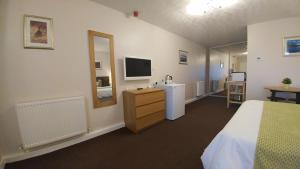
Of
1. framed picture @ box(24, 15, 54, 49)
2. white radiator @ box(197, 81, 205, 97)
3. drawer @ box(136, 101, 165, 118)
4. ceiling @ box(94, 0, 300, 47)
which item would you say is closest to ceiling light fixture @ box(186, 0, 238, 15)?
ceiling @ box(94, 0, 300, 47)

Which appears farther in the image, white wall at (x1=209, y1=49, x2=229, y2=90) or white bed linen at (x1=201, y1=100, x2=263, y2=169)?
A: white wall at (x1=209, y1=49, x2=229, y2=90)

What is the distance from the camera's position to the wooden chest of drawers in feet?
8.25

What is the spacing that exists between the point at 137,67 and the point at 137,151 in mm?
1682

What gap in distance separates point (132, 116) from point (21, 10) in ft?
7.26

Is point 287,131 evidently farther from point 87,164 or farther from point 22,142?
point 22,142

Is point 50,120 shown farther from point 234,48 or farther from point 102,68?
point 234,48

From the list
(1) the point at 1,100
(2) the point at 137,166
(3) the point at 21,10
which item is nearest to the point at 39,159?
(1) the point at 1,100

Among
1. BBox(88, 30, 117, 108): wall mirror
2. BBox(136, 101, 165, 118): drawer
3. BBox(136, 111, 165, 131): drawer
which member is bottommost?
BBox(136, 111, 165, 131): drawer

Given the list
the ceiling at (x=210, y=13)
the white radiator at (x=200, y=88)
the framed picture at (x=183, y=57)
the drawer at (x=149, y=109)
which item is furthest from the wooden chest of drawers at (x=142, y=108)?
the white radiator at (x=200, y=88)

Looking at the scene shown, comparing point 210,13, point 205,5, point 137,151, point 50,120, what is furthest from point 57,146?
point 210,13

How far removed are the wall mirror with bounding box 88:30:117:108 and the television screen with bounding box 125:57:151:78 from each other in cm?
31

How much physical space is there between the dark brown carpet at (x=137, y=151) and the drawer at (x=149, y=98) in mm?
568

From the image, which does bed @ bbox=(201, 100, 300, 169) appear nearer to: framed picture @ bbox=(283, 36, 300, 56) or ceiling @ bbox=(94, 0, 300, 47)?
ceiling @ bbox=(94, 0, 300, 47)

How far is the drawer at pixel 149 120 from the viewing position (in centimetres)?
257
